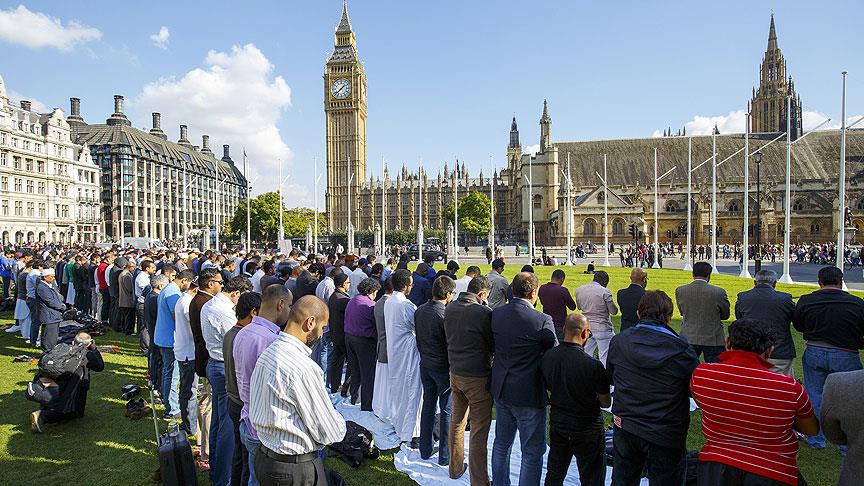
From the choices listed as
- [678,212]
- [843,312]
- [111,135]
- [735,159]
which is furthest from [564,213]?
[111,135]

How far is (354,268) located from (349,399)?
386 cm

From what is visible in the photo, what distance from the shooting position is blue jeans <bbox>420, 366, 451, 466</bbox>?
19.9ft

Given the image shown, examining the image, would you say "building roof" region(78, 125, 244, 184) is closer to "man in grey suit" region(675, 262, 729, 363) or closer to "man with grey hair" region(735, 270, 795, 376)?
"man in grey suit" region(675, 262, 729, 363)

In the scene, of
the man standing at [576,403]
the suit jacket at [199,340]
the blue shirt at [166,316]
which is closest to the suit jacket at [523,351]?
the man standing at [576,403]

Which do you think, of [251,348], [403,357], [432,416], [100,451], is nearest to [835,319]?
[432,416]

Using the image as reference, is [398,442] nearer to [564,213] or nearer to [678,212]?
[564,213]

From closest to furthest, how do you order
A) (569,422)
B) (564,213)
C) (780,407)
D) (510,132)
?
(780,407)
(569,422)
(564,213)
(510,132)

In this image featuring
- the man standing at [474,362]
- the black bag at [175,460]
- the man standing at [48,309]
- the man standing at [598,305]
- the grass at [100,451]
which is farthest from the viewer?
the man standing at [48,309]

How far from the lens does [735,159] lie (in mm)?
73750

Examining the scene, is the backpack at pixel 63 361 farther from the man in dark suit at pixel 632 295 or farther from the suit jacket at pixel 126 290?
the man in dark suit at pixel 632 295

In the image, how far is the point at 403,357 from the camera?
22.6ft

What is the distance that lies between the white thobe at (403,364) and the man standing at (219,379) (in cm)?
208

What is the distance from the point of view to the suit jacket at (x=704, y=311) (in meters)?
6.63

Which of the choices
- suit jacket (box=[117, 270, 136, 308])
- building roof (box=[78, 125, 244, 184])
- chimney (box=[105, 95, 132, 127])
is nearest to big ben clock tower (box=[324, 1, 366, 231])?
building roof (box=[78, 125, 244, 184])
